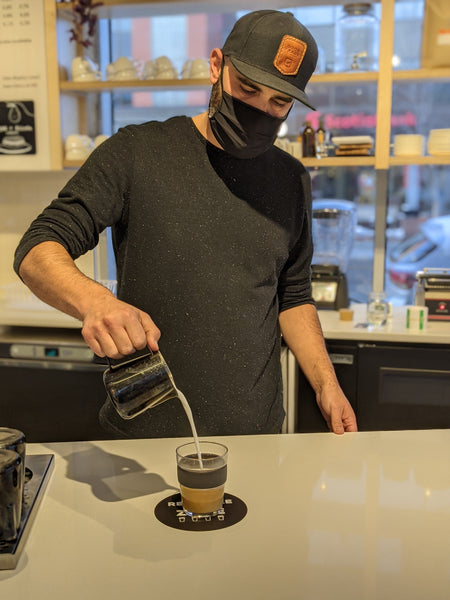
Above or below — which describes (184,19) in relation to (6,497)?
above

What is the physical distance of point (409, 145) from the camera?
10.1 feet

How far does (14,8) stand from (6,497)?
2.88 metres

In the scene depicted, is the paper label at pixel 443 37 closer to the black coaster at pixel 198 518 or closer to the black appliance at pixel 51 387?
the black appliance at pixel 51 387

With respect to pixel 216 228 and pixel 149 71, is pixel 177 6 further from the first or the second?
pixel 216 228

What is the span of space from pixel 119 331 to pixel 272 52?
80 centimetres

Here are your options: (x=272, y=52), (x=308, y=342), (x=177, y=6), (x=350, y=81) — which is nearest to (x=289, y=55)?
(x=272, y=52)

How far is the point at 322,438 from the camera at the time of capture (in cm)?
152

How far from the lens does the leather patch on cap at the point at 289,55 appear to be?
→ 1.57 m

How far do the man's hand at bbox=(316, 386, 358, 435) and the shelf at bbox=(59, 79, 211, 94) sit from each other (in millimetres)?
1887

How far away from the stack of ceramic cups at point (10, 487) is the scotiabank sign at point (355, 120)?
276 cm

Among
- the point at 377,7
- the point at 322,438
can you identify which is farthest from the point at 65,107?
the point at 322,438

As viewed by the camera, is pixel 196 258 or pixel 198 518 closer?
pixel 198 518

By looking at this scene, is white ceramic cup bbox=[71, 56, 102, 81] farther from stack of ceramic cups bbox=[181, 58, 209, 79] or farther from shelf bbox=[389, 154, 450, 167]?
shelf bbox=[389, 154, 450, 167]

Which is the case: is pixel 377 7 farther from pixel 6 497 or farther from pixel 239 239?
pixel 6 497
